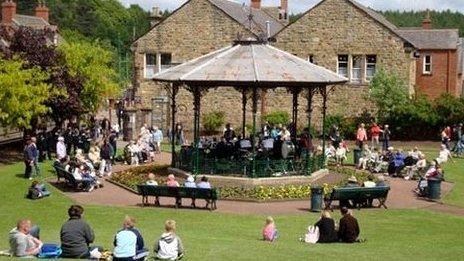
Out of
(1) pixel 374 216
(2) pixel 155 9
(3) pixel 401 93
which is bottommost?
(1) pixel 374 216

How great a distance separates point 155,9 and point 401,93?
20.4 m

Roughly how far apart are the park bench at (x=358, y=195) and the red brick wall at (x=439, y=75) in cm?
3430

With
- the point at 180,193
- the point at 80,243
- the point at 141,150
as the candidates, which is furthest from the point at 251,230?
the point at 141,150

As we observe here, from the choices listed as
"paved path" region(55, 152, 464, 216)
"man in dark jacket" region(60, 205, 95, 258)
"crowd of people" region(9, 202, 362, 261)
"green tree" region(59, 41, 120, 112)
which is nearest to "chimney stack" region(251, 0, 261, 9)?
"green tree" region(59, 41, 120, 112)

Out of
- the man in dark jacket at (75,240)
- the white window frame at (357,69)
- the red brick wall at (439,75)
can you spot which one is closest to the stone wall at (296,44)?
the white window frame at (357,69)

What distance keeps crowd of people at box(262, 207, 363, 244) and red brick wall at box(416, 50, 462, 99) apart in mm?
40563

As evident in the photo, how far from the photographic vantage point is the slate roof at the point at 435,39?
5971 centimetres

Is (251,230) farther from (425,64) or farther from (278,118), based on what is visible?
(425,64)

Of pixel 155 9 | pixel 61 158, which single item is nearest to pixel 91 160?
pixel 61 158

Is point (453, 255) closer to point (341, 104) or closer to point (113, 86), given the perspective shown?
point (113, 86)

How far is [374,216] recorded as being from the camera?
988 inches

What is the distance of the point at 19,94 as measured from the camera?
109ft

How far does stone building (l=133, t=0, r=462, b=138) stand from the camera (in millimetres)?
52531

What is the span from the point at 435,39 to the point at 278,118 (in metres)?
15.2
